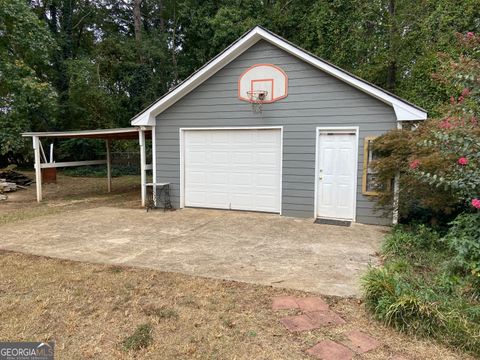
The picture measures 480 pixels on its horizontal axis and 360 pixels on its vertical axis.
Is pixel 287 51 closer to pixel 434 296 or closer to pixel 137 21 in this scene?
pixel 434 296

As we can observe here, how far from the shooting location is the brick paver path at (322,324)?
8.04 ft

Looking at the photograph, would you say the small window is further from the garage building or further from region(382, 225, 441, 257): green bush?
region(382, 225, 441, 257): green bush

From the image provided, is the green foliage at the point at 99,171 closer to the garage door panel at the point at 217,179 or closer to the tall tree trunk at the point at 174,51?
the tall tree trunk at the point at 174,51

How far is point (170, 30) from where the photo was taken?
20219 mm

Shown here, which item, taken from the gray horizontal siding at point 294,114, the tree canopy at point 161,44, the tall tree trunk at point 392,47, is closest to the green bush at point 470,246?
the gray horizontal siding at point 294,114

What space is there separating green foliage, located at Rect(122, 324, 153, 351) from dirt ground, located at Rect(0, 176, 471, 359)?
0.04m

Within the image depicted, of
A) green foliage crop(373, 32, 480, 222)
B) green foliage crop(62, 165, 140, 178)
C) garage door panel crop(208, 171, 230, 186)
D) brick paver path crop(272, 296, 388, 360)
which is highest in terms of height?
green foliage crop(373, 32, 480, 222)

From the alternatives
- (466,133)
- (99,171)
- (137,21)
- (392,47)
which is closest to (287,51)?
(466,133)

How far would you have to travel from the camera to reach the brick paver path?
2.45 m

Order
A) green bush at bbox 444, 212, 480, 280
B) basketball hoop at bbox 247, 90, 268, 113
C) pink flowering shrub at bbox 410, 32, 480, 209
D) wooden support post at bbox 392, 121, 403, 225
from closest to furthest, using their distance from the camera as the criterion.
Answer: green bush at bbox 444, 212, 480, 280
pink flowering shrub at bbox 410, 32, 480, 209
wooden support post at bbox 392, 121, 403, 225
basketball hoop at bbox 247, 90, 268, 113

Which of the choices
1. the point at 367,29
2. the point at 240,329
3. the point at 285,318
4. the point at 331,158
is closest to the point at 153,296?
the point at 240,329

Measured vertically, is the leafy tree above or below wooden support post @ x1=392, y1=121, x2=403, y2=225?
above

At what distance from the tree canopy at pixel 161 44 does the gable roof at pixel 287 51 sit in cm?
517

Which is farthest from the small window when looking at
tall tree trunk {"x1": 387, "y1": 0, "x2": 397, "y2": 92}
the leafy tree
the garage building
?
the leafy tree
